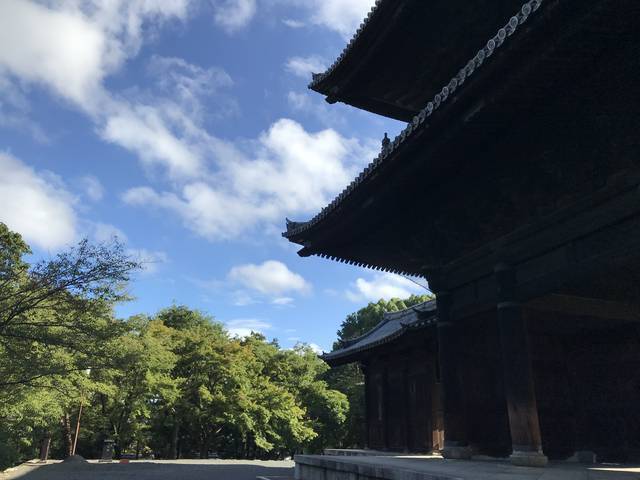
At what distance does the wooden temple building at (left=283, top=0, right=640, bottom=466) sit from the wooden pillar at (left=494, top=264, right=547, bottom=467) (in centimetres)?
2

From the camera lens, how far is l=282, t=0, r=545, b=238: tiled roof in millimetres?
4879

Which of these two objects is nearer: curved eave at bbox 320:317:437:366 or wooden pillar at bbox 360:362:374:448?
curved eave at bbox 320:317:437:366

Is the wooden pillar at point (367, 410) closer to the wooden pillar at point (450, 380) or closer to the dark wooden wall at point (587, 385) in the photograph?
the dark wooden wall at point (587, 385)

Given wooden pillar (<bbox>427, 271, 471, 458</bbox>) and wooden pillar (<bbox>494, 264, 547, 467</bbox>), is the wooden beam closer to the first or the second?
wooden pillar (<bbox>494, 264, 547, 467</bbox>)

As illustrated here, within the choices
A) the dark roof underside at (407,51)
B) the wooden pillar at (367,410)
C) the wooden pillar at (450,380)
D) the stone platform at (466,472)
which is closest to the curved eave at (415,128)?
the dark roof underside at (407,51)

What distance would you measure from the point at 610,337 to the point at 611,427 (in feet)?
6.28

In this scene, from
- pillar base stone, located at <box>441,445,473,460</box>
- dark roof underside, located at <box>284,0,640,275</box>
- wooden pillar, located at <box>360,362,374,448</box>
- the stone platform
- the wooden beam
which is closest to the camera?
dark roof underside, located at <box>284,0,640,275</box>

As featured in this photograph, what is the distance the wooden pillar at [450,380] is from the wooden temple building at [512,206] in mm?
30

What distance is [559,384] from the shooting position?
10656 millimetres

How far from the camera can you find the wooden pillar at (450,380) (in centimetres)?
926

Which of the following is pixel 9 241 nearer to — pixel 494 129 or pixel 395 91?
pixel 395 91

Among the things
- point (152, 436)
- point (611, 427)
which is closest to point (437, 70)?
point (611, 427)

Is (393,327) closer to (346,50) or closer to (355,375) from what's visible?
(346,50)

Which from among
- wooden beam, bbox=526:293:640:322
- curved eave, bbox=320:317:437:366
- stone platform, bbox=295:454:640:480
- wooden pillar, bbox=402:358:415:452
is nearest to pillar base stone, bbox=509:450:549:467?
stone platform, bbox=295:454:640:480
